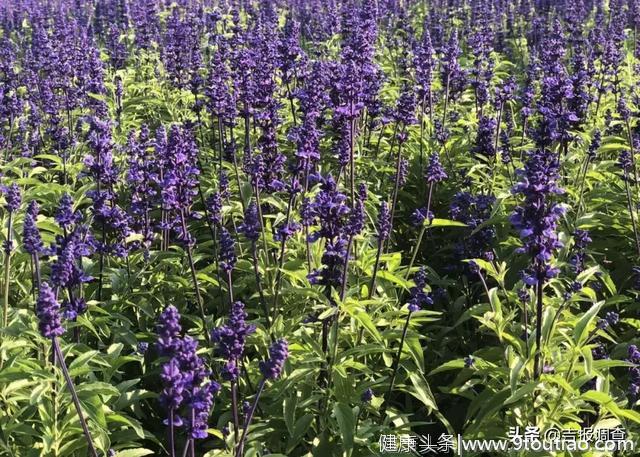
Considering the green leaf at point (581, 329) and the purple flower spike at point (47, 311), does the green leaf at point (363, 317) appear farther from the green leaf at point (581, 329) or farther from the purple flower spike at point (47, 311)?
the purple flower spike at point (47, 311)

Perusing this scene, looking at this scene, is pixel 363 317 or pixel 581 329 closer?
pixel 581 329

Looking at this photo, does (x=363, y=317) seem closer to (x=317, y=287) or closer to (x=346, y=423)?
(x=317, y=287)

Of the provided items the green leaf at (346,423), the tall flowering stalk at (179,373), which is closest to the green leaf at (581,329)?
the green leaf at (346,423)

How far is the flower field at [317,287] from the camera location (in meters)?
3.88

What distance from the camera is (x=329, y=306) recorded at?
14.4 ft

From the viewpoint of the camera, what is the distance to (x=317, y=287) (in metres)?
4.69

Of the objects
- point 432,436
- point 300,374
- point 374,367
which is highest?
point 300,374

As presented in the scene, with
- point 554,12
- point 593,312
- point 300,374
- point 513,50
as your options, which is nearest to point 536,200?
point 593,312

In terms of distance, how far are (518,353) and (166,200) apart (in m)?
2.54

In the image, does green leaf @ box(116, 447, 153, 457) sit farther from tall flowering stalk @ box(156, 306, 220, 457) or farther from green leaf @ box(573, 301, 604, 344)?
→ green leaf @ box(573, 301, 604, 344)

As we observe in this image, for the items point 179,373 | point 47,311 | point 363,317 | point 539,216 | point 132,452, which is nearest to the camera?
point 179,373

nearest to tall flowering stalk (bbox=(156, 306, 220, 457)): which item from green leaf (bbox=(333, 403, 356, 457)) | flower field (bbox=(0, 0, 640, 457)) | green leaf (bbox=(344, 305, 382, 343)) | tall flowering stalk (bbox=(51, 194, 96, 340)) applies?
flower field (bbox=(0, 0, 640, 457))

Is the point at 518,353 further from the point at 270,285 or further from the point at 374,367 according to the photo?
the point at 270,285

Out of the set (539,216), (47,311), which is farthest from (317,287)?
→ (47,311)
